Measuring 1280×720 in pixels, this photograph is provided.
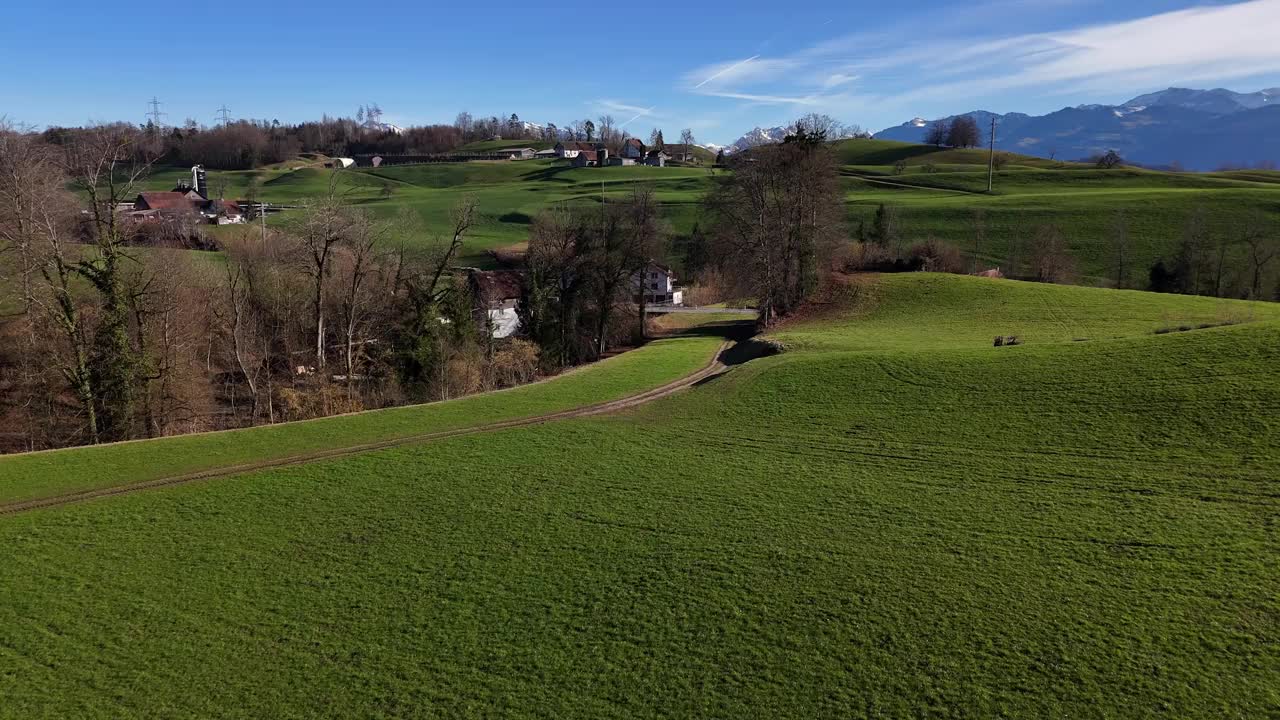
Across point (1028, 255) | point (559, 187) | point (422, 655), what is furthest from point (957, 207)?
point (422, 655)

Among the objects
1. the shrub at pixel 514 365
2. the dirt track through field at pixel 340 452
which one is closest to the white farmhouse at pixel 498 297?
the shrub at pixel 514 365

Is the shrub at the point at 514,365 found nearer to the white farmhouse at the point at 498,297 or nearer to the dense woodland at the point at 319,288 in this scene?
the dense woodland at the point at 319,288

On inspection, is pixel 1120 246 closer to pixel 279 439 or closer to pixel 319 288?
pixel 319 288

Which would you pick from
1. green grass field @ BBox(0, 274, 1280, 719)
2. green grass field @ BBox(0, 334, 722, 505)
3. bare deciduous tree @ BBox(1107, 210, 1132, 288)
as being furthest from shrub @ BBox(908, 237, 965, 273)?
green grass field @ BBox(0, 274, 1280, 719)

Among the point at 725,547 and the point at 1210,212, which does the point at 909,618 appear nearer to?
the point at 725,547

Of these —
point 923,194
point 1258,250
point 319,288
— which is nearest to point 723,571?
point 319,288

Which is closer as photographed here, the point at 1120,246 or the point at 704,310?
the point at 704,310

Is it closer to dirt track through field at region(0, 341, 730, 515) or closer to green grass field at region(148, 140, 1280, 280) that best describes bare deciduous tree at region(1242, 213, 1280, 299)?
green grass field at region(148, 140, 1280, 280)
